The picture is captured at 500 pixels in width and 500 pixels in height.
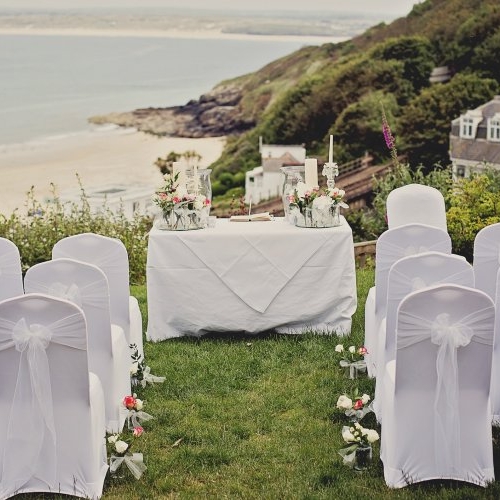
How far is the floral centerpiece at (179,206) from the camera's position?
5.62 m

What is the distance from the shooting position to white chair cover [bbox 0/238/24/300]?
4480mm

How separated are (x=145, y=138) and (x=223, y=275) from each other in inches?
400

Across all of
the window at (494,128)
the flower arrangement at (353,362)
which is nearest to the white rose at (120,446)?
the flower arrangement at (353,362)

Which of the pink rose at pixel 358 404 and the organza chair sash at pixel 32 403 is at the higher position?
the organza chair sash at pixel 32 403

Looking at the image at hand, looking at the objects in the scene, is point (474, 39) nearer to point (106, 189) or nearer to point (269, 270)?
point (106, 189)

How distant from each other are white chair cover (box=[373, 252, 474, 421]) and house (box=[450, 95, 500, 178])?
979 cm

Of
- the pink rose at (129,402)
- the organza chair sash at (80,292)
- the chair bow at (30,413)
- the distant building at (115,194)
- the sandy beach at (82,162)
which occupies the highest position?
the organza chair sash at (80,292)

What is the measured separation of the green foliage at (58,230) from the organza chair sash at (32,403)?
4477 mm

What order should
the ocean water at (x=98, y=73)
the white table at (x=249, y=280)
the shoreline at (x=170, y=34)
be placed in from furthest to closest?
the shoreline at (x=170, y=34), the ocean water at (x=98, y=73), the white table at (x=249, y=280)

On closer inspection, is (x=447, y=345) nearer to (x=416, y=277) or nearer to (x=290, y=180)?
(x=416, y=277)

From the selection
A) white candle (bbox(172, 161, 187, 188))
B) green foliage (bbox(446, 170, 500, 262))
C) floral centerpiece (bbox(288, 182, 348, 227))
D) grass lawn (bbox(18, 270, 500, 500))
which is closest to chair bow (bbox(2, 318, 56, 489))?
grass lawn (bbox(18, 270, 500, 500))

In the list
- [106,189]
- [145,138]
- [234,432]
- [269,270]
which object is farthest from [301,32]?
[234,432]

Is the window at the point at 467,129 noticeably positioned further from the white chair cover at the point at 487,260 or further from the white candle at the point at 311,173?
the white chair cover at the point at 487,260

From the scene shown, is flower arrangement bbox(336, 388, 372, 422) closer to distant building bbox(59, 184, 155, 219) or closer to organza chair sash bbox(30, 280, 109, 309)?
organza chair sash bbox(30, 280, 109, 309)
